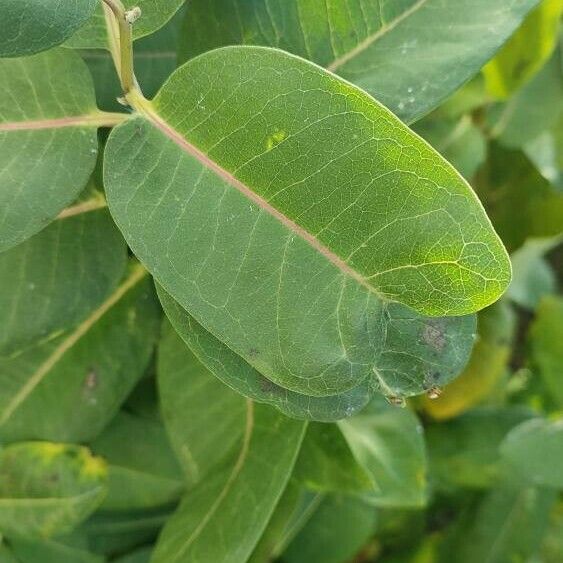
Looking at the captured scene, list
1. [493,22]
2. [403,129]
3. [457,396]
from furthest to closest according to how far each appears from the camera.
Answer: [457,396]
[493,22]
[403,129]

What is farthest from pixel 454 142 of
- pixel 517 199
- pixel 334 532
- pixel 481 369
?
pixel 334 532

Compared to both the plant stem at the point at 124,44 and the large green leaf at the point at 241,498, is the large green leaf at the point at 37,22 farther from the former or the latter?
the large green leaf at the point at 241,498

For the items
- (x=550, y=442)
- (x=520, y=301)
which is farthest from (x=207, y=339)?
(x=520, y=301)

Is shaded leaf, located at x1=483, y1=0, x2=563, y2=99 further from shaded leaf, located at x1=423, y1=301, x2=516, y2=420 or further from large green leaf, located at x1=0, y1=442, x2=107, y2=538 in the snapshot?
large green leaf, located at x1=0, y1=442, x2=107, y2=538

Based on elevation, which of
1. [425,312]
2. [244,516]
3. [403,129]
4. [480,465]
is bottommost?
[480,465]

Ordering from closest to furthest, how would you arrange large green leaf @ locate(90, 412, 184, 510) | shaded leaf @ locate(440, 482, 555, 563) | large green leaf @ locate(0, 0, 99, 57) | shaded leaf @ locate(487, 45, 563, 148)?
1. large green leaf @ locate(0, 0, 99, 57)
2. large green leaf @ locate(90, 412, 184, 510)
3. shaded leaf @ locate(487, 45, 563, 148)
4. shaded leaf @ locate(440, 482, 555, 563)

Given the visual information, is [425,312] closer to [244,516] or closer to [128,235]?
[128,235]

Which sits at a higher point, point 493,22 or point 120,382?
point 493,22

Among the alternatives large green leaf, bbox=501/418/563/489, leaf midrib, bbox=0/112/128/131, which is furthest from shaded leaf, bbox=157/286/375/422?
large green leaf, bbox=501/418/563/489

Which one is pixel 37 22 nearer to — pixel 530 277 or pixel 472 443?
pixel 472 443
